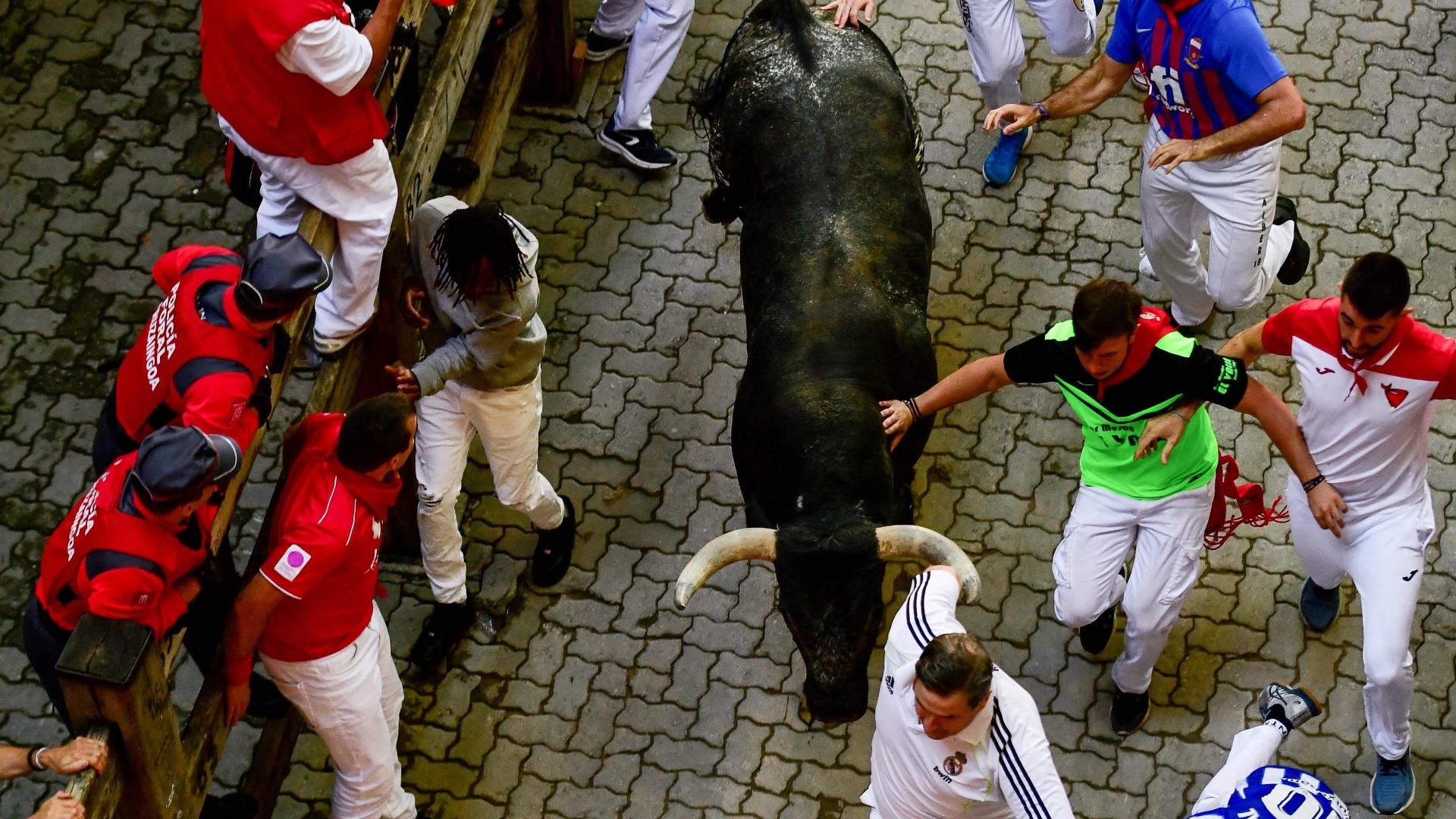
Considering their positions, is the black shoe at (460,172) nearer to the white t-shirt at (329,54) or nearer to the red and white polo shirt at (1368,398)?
the white t-shirt at (329,54)

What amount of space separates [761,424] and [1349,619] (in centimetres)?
290

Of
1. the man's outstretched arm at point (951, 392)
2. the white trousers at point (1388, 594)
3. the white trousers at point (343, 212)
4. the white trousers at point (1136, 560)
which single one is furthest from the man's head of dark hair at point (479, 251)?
the white trousers at point (1388, 594)

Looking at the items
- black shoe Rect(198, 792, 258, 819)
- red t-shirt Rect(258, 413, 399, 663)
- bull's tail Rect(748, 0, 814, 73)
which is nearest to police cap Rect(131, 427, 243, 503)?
red t-shirt Rect(258, 413, 399, 663)

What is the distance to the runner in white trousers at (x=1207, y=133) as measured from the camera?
652 cm

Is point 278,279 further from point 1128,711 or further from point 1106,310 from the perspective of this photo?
point 1128,711

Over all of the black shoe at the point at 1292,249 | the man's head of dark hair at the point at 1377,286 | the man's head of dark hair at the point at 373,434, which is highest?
the man's head of dark hair at the point at 1377,286

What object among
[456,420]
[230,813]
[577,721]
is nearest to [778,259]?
[456,420]

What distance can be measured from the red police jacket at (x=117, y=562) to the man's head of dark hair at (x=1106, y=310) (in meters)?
3.02

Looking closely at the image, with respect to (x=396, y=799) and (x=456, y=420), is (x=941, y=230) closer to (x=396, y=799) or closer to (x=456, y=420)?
(x=456, y=420)

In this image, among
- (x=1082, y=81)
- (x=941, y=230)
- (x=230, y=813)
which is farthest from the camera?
(x=941, y=230)

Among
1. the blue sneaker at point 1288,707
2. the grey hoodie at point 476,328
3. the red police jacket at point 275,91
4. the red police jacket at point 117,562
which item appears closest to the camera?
the red police jacket at point 117,562

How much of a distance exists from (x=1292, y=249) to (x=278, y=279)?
4892mm

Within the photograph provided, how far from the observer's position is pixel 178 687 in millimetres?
6883

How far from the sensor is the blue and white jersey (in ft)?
15.1
